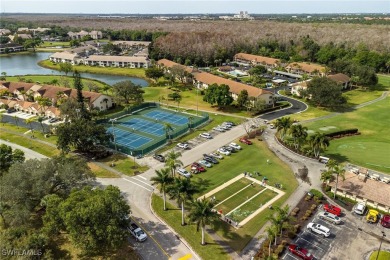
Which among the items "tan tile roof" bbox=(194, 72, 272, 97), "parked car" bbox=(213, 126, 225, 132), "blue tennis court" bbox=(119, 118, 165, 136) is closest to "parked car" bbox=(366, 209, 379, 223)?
"parked car" bbox=(213, 126, 225, 132)

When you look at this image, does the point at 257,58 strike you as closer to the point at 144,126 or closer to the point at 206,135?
the point at 144,126

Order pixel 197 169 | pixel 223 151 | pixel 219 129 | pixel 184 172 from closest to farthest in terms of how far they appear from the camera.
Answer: pixel 184 172, pixel 197 169, pixel 223 151, pixel 219 129

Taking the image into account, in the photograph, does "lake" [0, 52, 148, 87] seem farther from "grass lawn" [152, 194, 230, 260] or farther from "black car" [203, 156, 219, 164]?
"grass lawn" [152, 194, 230, 260]

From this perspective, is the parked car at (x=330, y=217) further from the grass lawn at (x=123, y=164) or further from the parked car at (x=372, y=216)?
the grass lawn at (x=123, y=164)

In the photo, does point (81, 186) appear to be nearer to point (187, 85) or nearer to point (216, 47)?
point (187, 85)

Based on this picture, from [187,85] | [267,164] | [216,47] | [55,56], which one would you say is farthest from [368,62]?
[55,56]

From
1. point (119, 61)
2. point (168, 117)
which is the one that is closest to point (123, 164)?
point (168, 117)

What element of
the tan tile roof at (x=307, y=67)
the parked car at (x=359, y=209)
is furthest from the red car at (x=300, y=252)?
the tan tile roof at (x=307, y=67)
